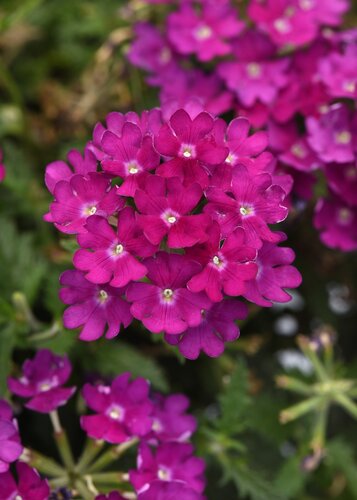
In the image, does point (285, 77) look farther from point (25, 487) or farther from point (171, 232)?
point (25, 487)

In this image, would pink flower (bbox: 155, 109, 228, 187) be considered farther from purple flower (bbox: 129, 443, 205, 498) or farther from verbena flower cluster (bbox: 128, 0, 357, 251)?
purple flower (bbox: 129, 443, 205, 498)

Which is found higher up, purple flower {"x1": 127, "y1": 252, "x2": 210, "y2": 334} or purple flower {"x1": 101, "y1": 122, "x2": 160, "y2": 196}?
purple flower {"x1": 101, "y1": 122, "x2": 160, "y2": 196}

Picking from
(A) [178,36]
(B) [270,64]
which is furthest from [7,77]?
(B) [270,64]

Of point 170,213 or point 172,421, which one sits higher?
point 170,213

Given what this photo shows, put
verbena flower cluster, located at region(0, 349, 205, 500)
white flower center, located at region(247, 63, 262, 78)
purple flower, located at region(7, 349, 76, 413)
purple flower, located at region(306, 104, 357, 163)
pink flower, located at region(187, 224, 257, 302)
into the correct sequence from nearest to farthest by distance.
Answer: pink flower, located at region(187, 224, 257, 302) → verbena flower cluster, located at region(0, 349, 205, 500) → purple flower, located at region(7, 349, 76, 413) → purple flower, located at region(306, 104, 357, 163) → white flower center, located at region(247, 63, 262, 78)

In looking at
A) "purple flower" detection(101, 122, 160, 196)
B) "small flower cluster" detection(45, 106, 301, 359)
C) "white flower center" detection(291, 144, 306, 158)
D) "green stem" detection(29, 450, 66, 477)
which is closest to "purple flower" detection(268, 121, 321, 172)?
"white flower center" detection(291, 144, 306, 158)

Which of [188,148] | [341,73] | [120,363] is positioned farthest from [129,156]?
[341,73]

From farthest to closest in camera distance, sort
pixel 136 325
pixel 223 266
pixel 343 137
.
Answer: pixel 136 325
pixel 343 137
pixel 223 266

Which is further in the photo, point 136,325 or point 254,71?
point 136,325
